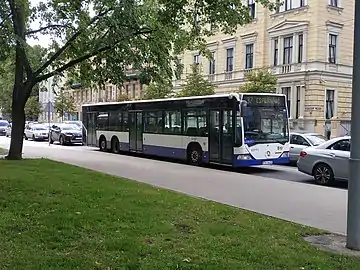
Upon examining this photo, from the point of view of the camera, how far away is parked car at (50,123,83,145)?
37.2 m

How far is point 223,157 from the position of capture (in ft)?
60.0

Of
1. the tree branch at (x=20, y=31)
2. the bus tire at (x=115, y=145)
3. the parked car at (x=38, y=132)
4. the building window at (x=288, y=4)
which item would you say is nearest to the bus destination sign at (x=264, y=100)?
the tree branch at (x=20, y=31)

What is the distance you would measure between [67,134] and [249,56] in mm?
17469

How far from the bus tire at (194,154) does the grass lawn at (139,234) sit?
9.66 meters

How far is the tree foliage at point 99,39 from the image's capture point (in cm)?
1584

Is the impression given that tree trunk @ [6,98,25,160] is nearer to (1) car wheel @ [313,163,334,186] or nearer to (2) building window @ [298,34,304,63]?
(1) car wheel @ [313,163,334,186]

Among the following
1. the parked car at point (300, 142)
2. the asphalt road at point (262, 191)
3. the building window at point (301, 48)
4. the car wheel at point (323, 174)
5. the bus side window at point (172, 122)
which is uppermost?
the building window at point (301, 48)

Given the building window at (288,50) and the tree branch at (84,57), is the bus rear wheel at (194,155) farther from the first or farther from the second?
the building window at (288,50)

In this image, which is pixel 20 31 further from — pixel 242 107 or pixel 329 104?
pixel 329 104

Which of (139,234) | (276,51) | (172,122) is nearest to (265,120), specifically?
(172,122)

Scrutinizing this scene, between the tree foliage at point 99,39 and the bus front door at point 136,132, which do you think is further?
the bus front door at point 136,132

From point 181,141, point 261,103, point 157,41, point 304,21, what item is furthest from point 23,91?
point 304,21

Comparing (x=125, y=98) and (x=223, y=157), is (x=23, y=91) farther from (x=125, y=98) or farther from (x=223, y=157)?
(x=125, y=98)

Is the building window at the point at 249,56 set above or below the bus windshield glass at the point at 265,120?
above
